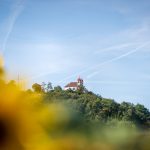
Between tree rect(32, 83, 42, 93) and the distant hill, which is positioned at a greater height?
tree rect(32, 83, 42, 93)

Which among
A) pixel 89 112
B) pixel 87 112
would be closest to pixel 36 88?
pixel 87 112

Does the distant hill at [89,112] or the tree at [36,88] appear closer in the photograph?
the tree at [36,88]

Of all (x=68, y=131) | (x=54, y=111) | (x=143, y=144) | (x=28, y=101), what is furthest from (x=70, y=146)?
(x=143, y=144)

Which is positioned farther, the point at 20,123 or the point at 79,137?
the point at 79,137

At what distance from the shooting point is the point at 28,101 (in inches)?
69.6

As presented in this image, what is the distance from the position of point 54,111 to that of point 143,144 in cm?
74

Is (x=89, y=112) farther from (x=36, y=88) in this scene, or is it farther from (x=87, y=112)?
(x=36, y=88)

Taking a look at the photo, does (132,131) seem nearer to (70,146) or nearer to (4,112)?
(70,146)

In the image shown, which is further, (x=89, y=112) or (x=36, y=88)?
(x=89, y=112)

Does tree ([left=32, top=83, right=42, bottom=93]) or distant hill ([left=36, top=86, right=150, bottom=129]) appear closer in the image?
tree ([left=32, top=83, right=42, bottom=93])

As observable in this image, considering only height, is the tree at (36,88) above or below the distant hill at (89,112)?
above

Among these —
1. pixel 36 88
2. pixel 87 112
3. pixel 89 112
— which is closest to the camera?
pixel 36 88

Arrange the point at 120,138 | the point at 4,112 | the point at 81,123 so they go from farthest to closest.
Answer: the point at 120,138 < the point at 81,123 < the point at 4,112

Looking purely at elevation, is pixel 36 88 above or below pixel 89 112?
above
